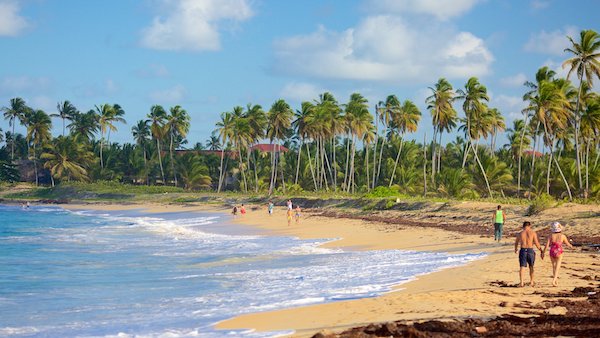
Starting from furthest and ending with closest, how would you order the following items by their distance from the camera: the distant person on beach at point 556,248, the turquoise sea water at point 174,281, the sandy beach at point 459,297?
the distant person on beach at point 556,248 → the turquoise sea water at point 174,281 → the sandy beach at point 459,297

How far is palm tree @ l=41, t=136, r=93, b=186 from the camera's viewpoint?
3270 inches

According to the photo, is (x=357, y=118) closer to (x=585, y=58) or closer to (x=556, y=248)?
(x=585, y=58)

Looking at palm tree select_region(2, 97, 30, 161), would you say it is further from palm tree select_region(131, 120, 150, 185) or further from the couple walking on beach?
the couple walking on beach

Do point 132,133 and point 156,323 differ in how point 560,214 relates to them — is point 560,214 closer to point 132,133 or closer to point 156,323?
point 156,323

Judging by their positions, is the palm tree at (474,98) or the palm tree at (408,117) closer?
the palm tree at (474,98)

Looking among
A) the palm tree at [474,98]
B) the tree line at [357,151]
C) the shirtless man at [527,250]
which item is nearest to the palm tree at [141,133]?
the tree line at [357,151]

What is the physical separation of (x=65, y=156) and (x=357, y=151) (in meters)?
38.6

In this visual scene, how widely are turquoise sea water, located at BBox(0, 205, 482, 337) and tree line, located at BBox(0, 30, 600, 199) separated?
2268 centimetres

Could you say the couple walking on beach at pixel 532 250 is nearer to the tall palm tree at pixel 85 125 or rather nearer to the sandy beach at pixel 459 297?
the sandy beach at pixel 459 297

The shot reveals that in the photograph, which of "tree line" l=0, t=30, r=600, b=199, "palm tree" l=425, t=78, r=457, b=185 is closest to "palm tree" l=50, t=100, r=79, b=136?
"tree line" l=0, t=30, r=600, b=199

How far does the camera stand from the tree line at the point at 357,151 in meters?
43.7

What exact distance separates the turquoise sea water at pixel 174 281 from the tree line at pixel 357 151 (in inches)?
893

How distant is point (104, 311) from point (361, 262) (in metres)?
8.16

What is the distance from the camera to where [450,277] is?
1388 cm
